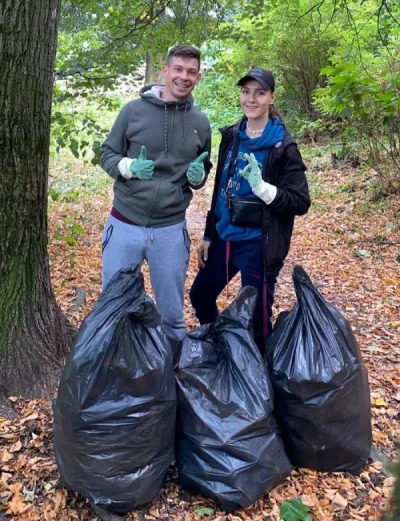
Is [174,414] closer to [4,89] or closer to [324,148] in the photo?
[4,89]

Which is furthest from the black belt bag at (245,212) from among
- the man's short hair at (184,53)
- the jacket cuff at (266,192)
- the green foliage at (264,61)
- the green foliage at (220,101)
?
the green foliage at (220,101)

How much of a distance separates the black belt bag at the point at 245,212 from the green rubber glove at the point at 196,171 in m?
0.20

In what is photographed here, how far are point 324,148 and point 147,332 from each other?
855cm

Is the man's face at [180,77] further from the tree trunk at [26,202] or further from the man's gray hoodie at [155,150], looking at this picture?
the tree trunk at [26,202]

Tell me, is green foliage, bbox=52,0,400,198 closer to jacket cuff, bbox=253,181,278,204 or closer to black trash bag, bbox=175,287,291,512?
jacket cuff, bbox=253,181,278,204

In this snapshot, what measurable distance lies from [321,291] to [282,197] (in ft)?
7.59

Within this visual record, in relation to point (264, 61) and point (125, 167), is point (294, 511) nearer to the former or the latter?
point (125, 167)

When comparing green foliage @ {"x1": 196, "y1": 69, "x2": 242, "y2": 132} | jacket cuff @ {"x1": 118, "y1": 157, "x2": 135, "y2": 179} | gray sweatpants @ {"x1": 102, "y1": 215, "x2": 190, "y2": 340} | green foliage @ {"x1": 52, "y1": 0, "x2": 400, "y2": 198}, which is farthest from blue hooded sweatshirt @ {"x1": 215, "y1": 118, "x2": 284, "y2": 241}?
green foliage @ {"x1": 196, "y1": 69, "x2": 242, "y2": 132}

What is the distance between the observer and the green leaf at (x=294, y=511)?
6.11ft

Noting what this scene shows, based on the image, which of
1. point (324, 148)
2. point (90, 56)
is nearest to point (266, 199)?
point (90, 56)

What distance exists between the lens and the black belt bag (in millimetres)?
2426

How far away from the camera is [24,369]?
239cm

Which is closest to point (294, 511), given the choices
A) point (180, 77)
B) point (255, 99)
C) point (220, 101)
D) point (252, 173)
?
point (252, 173)

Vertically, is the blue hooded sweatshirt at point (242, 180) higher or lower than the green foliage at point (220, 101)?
lower
